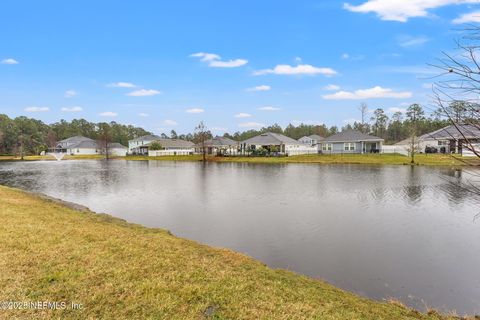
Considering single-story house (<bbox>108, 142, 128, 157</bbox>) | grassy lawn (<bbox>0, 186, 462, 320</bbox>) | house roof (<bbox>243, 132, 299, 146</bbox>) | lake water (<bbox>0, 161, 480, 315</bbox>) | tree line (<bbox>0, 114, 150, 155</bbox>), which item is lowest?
lake water (<bbox>0, 161, 480, 315</bbox>)

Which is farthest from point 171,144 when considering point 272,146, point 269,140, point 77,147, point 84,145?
point 272,146

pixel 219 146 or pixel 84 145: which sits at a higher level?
Result: pixel 84 145

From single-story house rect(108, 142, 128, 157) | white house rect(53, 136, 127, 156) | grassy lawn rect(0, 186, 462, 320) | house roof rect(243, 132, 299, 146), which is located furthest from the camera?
white house rect(53, 136, 127, 156)

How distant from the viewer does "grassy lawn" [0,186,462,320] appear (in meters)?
4.79

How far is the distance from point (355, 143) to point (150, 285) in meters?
61.3

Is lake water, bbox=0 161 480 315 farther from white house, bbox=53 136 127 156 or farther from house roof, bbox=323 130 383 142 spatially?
white house, bbox=53 136 127 156

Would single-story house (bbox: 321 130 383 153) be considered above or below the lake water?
above

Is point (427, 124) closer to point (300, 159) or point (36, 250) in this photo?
point (300, 159)

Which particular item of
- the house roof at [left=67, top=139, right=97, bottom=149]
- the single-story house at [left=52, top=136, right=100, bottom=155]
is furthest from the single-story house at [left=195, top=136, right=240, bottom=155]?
the house roof at [left=67, top=139, right=97, bottom=149]

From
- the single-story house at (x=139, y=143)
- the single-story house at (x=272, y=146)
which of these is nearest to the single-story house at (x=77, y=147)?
the single-story house at (x=139, y=143)

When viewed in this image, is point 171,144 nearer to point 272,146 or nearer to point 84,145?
point 84,145

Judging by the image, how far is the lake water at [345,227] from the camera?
8.35m

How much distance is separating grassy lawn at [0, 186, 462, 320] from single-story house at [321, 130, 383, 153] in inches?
2279

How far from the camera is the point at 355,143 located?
61062 mm
